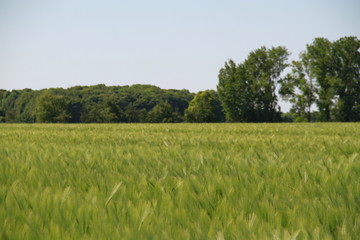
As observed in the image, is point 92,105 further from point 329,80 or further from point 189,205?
point 189,205

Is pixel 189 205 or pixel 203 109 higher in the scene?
pixel 203 109

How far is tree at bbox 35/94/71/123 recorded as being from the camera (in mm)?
102000

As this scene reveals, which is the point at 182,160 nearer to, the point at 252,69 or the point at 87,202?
the point at 87,202

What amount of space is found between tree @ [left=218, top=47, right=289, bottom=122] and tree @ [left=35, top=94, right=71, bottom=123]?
5391 centimetres

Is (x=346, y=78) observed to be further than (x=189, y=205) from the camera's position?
Yes

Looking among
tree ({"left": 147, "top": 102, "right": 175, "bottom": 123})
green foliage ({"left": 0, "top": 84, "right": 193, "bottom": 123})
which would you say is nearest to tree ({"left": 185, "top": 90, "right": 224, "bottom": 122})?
tree ({"left": 147, "top": 102, "right": 175, "bottom": 123})

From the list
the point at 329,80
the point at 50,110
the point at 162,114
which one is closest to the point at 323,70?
the point at 329,80

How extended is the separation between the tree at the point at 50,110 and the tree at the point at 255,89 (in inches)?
2123

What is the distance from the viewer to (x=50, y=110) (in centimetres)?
10325

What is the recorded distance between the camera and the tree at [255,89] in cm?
6525

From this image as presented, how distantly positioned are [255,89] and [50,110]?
202ft

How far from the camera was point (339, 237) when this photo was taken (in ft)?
4.71

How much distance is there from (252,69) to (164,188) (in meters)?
67.2

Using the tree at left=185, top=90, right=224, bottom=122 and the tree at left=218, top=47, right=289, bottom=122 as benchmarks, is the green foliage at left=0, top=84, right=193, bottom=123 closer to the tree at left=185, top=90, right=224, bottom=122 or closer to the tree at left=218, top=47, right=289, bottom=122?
the tree at left=185, top=90, right=224, bottom=122
